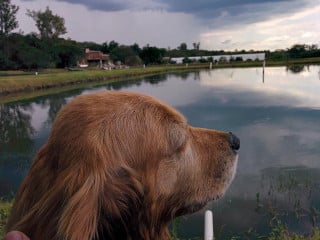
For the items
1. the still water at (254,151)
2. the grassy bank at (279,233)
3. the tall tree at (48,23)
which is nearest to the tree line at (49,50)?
the tall tree at (48,23)

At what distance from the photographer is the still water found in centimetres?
820

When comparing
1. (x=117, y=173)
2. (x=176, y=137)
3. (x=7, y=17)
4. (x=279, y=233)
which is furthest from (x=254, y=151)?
(x=7, y=17)

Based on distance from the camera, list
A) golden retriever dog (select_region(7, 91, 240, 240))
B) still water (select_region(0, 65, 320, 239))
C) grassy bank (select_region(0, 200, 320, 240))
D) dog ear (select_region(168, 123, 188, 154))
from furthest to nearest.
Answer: still water (select_region(0, 65, 320, 239)) → grassy bank (select_region(0, 200, 320, 240)) → dog ear (select_region(168, 123, 188, 154)) → golden retriever dog (select_region(7, 91, 240, 240))

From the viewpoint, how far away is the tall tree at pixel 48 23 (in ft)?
268

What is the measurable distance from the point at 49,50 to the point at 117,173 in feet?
239

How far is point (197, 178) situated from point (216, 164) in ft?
0.62

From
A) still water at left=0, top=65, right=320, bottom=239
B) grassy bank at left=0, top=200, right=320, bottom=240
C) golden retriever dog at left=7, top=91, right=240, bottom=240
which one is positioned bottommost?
still water at left=0, top=65, right=320, bottom=239

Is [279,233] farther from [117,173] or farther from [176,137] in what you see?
[117,173]

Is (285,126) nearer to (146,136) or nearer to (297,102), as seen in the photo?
(297,102)

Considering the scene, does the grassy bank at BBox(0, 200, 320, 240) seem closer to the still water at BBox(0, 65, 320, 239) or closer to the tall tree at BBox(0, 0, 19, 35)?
the still water at BBox(0, 65, 320, 239)

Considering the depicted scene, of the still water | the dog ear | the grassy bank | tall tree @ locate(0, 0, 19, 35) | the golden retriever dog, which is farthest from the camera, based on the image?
tall tree @ locate(0, 0, 19, 35)

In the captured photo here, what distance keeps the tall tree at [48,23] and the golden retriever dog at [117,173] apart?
8364 cm

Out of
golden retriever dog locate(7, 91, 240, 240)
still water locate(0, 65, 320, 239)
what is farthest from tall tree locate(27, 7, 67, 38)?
golden retriever dog locate(7, 91, 240, 240)

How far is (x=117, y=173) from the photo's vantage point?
1997 millimetres
